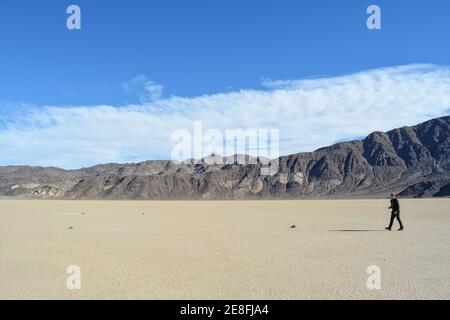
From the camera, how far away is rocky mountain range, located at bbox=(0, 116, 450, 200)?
155125 millimetres

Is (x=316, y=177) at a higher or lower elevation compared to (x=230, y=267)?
higher

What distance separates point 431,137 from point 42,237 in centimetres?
17170

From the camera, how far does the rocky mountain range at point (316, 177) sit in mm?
155125

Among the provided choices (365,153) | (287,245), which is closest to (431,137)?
(365,153)

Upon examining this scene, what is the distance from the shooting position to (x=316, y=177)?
535 ft

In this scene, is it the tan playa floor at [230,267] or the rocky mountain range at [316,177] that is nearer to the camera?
the tan playa floor at [230,267]

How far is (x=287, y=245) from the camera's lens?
45.8ft

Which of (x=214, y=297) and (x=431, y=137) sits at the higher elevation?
(x=431, y=137)

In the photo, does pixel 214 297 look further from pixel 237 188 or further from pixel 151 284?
pixel 237 188

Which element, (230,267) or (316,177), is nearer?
(230,267)

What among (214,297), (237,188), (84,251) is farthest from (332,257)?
(237,188)

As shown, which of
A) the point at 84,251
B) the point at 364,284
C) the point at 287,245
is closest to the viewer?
the point at 364,284
